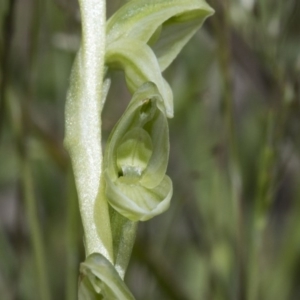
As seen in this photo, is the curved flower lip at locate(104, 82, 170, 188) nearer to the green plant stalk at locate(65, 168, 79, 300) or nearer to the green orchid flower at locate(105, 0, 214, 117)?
the green orchid flower at locate(105, 0, 214, 117)

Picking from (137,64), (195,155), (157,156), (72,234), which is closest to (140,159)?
(157,156)

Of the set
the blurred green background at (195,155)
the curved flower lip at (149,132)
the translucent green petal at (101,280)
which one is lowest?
the blurred green background at (195,155)

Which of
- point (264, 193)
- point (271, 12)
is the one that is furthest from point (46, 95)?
point (264, 193)

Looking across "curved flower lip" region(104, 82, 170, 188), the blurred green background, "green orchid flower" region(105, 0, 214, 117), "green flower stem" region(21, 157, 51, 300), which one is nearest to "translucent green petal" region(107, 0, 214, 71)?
"green orchid flower" region(105, 0, 214, 117)

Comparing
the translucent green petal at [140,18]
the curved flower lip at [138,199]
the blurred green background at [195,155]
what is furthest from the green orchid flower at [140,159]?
the blurred green background at [195,155]

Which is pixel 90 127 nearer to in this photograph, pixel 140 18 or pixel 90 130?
pixel 90 130

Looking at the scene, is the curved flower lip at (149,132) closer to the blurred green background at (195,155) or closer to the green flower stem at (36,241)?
the blurred green background at (195,155)
